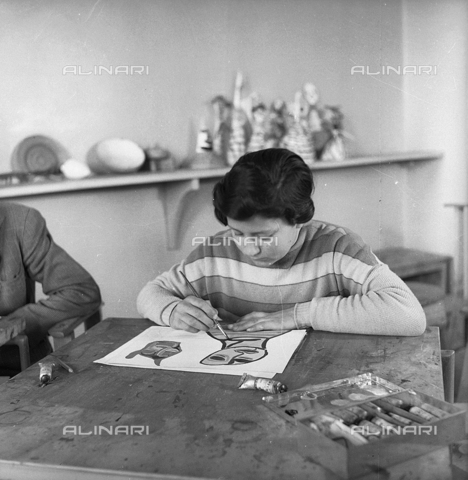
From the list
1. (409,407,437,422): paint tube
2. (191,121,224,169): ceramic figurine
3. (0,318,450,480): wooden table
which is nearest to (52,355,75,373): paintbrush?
(0,318,450,480): wooden table

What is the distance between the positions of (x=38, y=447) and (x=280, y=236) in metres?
0.84

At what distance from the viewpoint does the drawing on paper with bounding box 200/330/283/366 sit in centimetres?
127

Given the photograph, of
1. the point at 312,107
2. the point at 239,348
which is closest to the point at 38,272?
the point at 239,348

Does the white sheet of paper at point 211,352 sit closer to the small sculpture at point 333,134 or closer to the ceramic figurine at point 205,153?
the ceramic figurine at point 205,153

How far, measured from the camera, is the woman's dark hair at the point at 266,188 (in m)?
1.47

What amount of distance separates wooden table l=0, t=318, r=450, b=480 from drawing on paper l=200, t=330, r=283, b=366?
0.25 feet

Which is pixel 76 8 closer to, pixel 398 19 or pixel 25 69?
pixel 25 69

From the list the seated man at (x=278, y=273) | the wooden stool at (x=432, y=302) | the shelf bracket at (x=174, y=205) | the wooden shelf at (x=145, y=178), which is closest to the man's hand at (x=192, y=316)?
the seated man at (x=278, y=273)

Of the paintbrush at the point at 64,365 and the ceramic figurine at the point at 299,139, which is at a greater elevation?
the ceramic figurine at the point at 299,139

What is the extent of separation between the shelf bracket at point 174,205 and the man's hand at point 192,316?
1.32 metres

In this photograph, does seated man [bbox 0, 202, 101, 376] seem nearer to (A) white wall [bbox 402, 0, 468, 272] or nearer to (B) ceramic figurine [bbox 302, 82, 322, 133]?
(B) ceramic figurine [bbox 302, 82, 322, 133]

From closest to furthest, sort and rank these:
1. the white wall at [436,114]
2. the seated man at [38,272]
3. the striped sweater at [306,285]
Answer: the striped sweater at [306,285] < the seated man at [38,272] < the white wall at [436,114]

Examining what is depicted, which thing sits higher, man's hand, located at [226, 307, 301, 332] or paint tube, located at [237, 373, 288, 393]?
man's hand, located at [226, 307, 301, 332]

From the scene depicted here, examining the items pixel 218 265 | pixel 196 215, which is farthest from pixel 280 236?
pixel 196 215
